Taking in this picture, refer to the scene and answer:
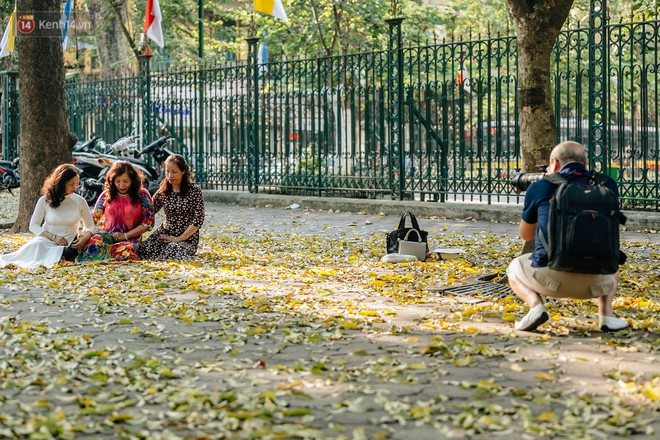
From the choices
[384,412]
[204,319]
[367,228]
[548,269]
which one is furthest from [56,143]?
[384,412]

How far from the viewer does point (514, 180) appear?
7445 millimetres

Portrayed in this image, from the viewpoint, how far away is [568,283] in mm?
6441

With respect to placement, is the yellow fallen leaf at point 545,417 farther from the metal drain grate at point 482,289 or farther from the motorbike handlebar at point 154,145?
the motorbike handlebar at point 154,145

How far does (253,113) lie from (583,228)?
44.2 ft

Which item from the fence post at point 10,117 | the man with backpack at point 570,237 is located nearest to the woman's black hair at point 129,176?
the man with backpack at point 570,237

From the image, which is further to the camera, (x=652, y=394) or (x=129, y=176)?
(x=129, y=176)

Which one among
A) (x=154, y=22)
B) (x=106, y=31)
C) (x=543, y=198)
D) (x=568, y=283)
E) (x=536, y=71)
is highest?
(x=106, y=31)

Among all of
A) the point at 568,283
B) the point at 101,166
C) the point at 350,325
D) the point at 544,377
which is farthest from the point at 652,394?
the point at 101,166

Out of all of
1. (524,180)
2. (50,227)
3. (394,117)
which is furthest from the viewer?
(394,117)

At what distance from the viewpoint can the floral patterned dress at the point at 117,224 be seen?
35.3 ft

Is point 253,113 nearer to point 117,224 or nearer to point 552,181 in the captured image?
point 117,224

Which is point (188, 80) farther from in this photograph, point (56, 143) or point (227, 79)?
point (56, 143)

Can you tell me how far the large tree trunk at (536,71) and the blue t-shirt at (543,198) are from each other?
2.32m

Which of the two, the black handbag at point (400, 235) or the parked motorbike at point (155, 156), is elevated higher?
the parked motorbike at point (155, 156)
